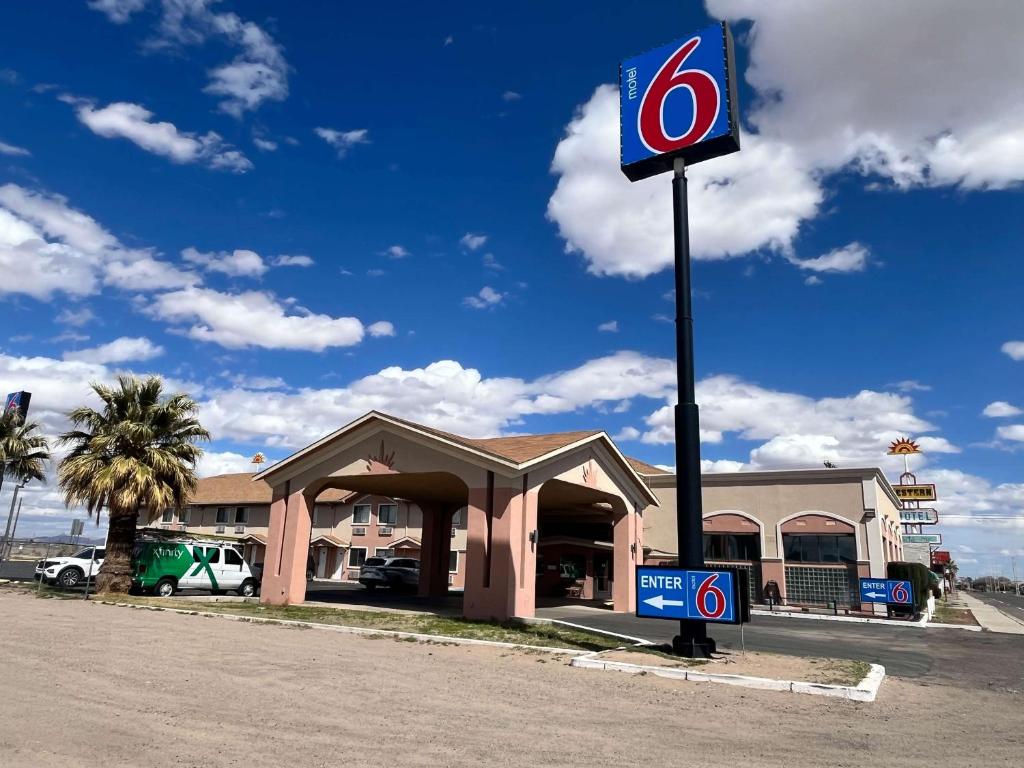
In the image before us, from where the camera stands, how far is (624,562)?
25.2m

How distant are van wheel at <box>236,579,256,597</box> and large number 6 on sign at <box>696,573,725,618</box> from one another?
19384 mm

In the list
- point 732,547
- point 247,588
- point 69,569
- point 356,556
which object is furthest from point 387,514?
point 69,569

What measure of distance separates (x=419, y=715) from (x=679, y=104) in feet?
42.6

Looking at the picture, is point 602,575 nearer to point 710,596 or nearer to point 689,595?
point 689,595

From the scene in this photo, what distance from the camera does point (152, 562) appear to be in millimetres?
23938

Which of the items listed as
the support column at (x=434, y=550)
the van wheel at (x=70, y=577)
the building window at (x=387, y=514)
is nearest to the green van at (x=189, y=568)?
the van wheel at (x=70, y=577)

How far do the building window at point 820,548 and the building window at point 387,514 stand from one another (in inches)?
903

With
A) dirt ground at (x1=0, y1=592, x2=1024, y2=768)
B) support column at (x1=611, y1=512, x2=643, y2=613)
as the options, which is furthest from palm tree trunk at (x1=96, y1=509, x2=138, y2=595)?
support column at (x1=611, y1=512, x2=643, y2=613)

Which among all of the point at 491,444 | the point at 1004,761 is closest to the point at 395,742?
the point at 1004,761

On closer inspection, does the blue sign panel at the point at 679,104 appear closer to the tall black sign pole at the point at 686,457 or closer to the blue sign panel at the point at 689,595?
the tall black sign pole at the point at 686,457

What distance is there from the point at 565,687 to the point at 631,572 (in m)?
15.5

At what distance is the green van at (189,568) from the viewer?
78.4ft

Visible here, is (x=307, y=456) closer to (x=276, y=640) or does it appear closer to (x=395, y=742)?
(x=276, y=640)

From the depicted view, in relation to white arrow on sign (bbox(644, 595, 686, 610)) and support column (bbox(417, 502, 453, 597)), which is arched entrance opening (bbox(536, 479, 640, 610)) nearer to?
support column (bbox(417, 502, 453, 597))
